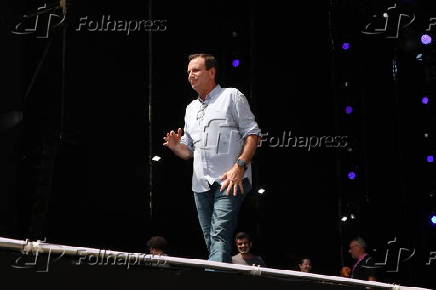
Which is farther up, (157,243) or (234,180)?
(234,180)

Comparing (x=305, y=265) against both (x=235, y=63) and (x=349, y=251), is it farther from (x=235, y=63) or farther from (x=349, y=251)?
(x=235, y=63)

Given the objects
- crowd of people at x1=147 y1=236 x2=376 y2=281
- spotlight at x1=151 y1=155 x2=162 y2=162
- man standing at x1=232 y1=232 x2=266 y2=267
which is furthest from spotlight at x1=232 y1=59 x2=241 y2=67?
man standing at x1=232 y1=232 x2=266 y2=267

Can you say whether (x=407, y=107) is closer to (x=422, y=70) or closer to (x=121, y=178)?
(x=422, y=70)

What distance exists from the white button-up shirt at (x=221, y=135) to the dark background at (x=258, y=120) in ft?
6.26

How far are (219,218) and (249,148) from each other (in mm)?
368

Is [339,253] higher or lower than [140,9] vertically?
lower

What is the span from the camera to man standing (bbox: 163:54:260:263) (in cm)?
379

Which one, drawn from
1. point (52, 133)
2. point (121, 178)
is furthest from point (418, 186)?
point (52, 133)

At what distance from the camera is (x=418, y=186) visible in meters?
7.11

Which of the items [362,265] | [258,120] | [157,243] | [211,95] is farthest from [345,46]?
[211,95]

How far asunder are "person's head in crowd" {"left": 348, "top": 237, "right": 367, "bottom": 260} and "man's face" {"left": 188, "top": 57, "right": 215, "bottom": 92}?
2.97m

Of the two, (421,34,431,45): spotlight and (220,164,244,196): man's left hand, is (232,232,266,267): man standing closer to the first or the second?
(220,164,244,196): man's left hand

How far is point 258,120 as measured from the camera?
6.75 metres

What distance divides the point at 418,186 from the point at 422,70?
40.1 inches
